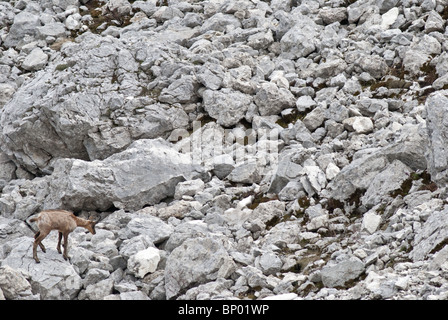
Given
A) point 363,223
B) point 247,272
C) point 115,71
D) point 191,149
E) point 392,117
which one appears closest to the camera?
point 247,272

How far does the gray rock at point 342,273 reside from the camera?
548 inches

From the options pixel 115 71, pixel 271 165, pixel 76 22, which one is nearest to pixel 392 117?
pixel 271 165

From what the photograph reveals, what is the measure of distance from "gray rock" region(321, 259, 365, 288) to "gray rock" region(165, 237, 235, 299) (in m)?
2.67

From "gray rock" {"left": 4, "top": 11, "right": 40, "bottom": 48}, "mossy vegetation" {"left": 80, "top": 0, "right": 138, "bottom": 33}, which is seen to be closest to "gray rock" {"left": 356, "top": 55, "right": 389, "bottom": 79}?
"mossy vegetation" {"left": 80, "top": 0, "right": 138, "bottom": 33}

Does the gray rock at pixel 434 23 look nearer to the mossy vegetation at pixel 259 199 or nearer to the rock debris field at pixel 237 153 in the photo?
the rock debris field at pixel 237 153

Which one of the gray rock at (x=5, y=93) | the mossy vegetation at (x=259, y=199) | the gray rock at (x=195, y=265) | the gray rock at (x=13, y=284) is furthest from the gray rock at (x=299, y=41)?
the gray rock at (x=13, y=284)

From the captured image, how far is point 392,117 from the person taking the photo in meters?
21.5

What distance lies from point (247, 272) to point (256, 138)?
9407mm

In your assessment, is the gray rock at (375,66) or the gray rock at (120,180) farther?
the gray rock at (375,66)

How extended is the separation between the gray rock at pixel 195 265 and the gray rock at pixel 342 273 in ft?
8.75

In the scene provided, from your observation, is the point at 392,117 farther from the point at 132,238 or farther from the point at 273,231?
the point at 132,238

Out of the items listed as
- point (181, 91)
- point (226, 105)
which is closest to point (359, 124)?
point (226, 105)

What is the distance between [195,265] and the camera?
15445mm

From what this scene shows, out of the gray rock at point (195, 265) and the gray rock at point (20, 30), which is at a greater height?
the gray rock at point (195, 265)
